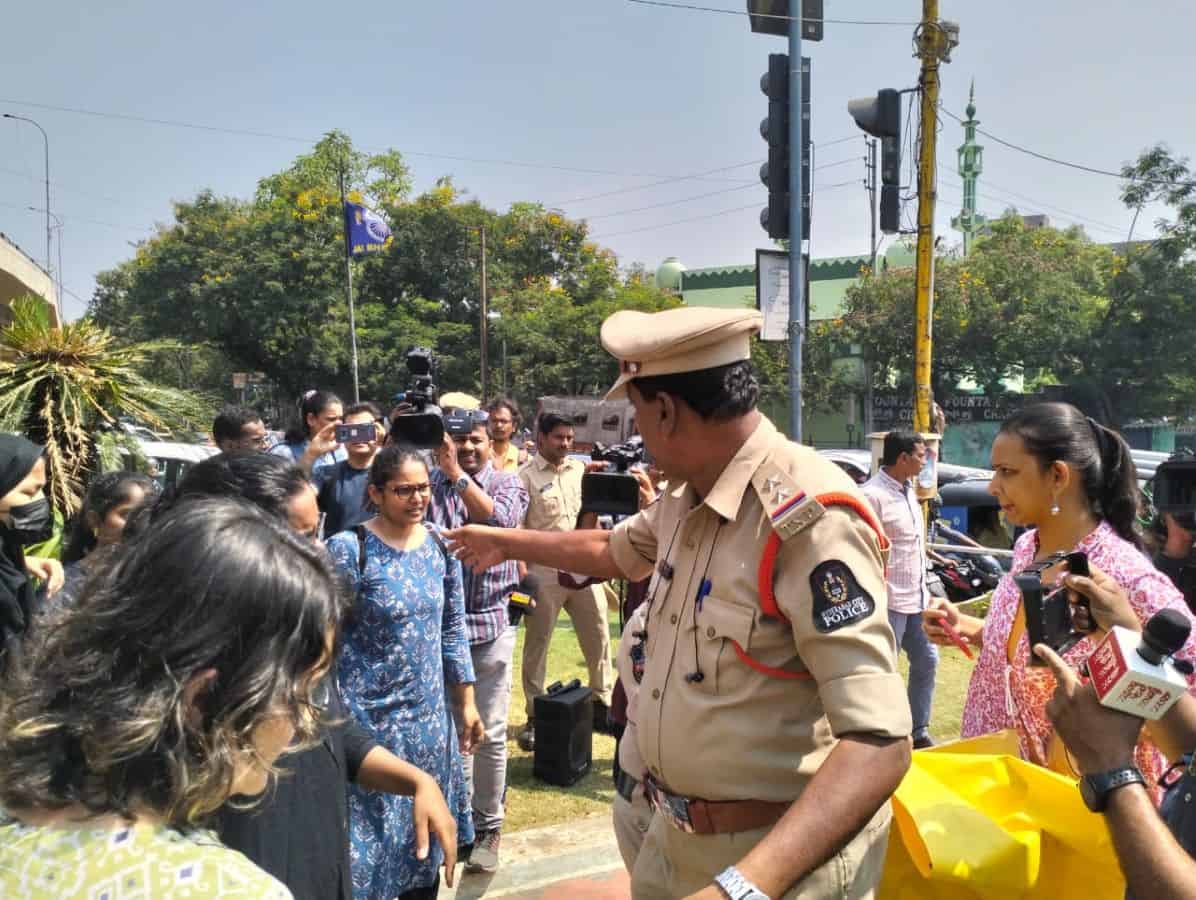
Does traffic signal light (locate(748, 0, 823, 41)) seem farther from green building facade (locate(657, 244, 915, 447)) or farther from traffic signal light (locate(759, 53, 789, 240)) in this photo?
green building facade (locate(657, 244, 915, 447))

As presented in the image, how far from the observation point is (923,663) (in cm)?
523

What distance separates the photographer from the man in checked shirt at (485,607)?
3.87m

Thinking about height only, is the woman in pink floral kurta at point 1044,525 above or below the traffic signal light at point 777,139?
below

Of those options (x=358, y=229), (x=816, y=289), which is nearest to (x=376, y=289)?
(x=358, y=229)

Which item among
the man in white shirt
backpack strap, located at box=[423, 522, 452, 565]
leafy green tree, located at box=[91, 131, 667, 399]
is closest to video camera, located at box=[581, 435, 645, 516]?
backpack strap, located at box=[423, 522, 452, 565]

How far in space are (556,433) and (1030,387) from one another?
80.2 feet

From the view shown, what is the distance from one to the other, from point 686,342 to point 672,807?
936mm

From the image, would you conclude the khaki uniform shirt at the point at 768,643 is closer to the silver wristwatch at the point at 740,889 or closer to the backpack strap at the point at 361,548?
the silver wristwatch at the point at 740,889

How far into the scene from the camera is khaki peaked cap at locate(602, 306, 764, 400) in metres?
1.82

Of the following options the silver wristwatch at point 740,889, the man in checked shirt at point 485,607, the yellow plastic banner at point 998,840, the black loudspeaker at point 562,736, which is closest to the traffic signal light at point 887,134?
the man in checked shirt at point 485,607

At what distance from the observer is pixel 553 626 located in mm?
Result: 5391

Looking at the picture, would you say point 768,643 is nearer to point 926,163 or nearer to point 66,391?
point 66,391

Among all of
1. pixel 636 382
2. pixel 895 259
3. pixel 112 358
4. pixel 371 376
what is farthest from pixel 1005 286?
pixel 636 382

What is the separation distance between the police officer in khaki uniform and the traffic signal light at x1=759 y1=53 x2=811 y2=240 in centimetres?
199
